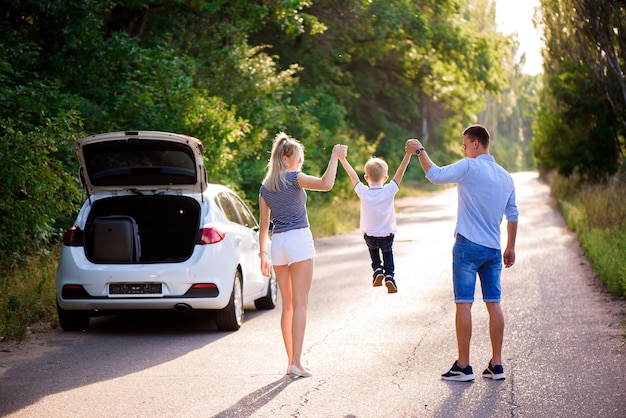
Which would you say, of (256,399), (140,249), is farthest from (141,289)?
(256,399)

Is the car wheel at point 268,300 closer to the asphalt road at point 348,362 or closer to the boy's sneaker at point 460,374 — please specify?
the asphalt road at point 348,362

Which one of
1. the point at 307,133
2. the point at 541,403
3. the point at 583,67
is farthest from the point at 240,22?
the point at 541,403

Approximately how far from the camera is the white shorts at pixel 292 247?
813 centimetres

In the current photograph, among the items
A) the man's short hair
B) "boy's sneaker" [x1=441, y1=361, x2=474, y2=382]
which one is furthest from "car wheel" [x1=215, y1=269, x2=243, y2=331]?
the man's short hair

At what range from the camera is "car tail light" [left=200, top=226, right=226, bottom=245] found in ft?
35.0

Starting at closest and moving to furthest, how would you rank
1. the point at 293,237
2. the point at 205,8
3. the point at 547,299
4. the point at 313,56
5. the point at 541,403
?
1. the point at 541,403
2. the point at 293,237
3. the point at 547,299
4. the point at 205,8
5. the point at 313,56

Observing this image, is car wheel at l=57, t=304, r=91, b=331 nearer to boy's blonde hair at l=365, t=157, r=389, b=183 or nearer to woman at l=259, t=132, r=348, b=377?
woman at l=259, t=132, r=348, b=377

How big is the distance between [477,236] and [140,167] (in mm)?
4579

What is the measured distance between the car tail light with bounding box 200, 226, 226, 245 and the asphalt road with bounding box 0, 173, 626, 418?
957 mm

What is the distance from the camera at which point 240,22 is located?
2597 cm

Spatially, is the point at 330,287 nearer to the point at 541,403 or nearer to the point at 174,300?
the point at 174,300

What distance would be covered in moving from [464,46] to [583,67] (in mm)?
11848

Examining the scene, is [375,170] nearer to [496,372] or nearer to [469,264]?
[469,264]

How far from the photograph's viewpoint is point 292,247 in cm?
813
